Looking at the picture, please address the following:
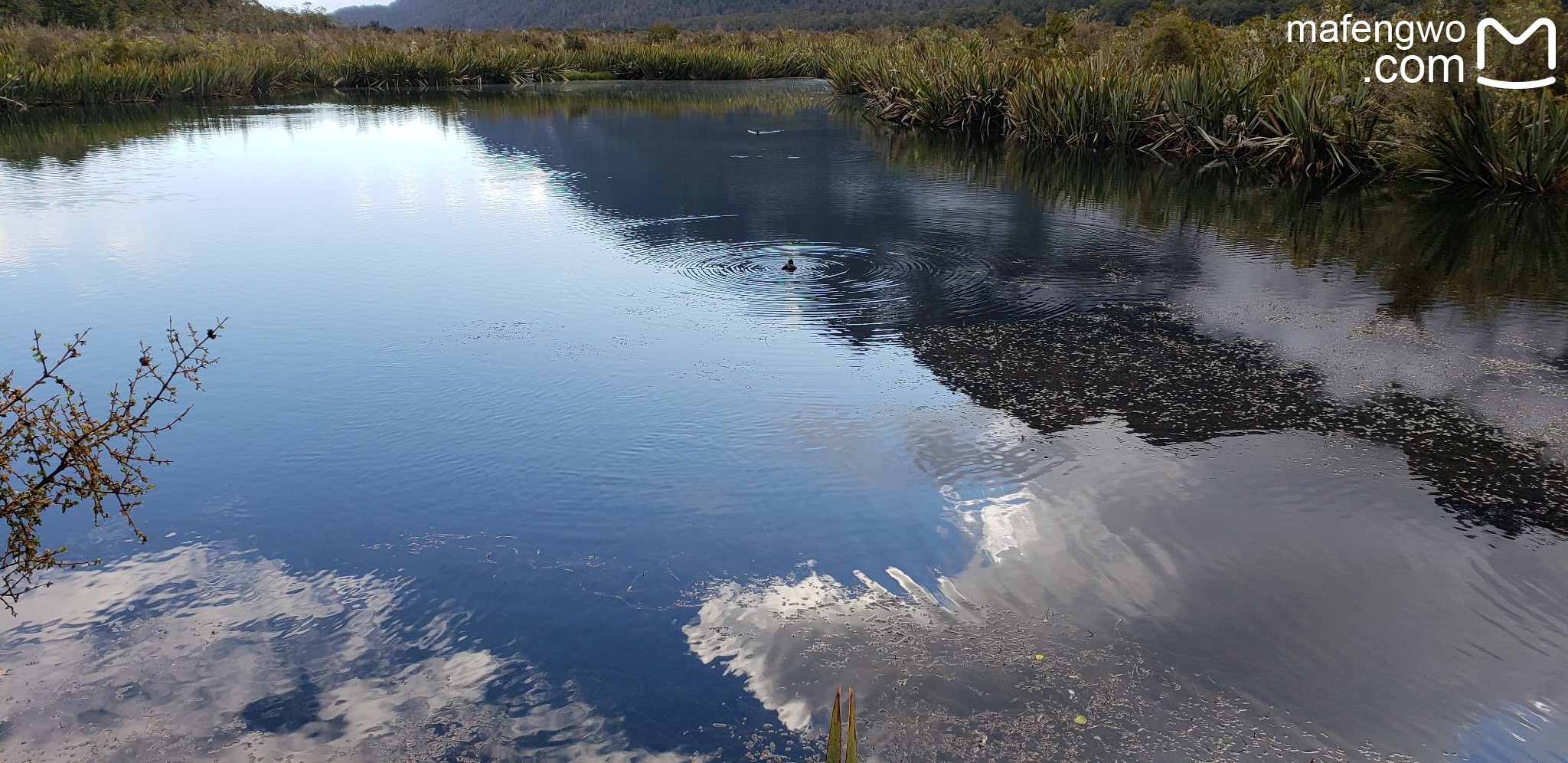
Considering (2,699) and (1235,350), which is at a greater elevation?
(1235,350)

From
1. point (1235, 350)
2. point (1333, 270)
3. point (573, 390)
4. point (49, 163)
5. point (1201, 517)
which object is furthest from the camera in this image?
point (49, 163)

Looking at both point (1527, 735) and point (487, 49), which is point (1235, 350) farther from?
point (487, 49)

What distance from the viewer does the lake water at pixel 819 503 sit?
9.33ft

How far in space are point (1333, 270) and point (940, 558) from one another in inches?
213

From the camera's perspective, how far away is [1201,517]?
392cm

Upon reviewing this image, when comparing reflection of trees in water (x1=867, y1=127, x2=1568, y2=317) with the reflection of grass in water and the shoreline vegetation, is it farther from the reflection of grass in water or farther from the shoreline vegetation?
the reflection of grass in water

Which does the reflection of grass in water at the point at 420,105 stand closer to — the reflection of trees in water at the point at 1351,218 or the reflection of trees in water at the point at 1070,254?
the reflection of trees in water at the point at 1070,254

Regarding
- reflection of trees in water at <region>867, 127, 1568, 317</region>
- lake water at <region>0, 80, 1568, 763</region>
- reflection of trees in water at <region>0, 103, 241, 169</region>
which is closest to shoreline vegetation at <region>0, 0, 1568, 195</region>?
reflection of trees in water at <region>867, 127, 1568, 317</region>

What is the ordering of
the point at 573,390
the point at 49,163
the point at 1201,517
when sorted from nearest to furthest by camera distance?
the point at 1201,517, the point at 573,390, the point at 49,163

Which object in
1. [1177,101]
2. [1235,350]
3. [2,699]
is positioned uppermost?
[1177,101]

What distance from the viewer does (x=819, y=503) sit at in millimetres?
4020

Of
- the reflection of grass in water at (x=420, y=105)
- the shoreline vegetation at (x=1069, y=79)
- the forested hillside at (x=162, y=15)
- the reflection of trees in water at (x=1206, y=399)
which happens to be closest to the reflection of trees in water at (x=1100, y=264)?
the reflection of trees in water at (x=1206, y=399)

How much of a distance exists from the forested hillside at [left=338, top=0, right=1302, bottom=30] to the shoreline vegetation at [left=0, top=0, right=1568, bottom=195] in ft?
54.5

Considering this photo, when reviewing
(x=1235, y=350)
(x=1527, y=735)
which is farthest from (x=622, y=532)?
(x=1235, y=350)
